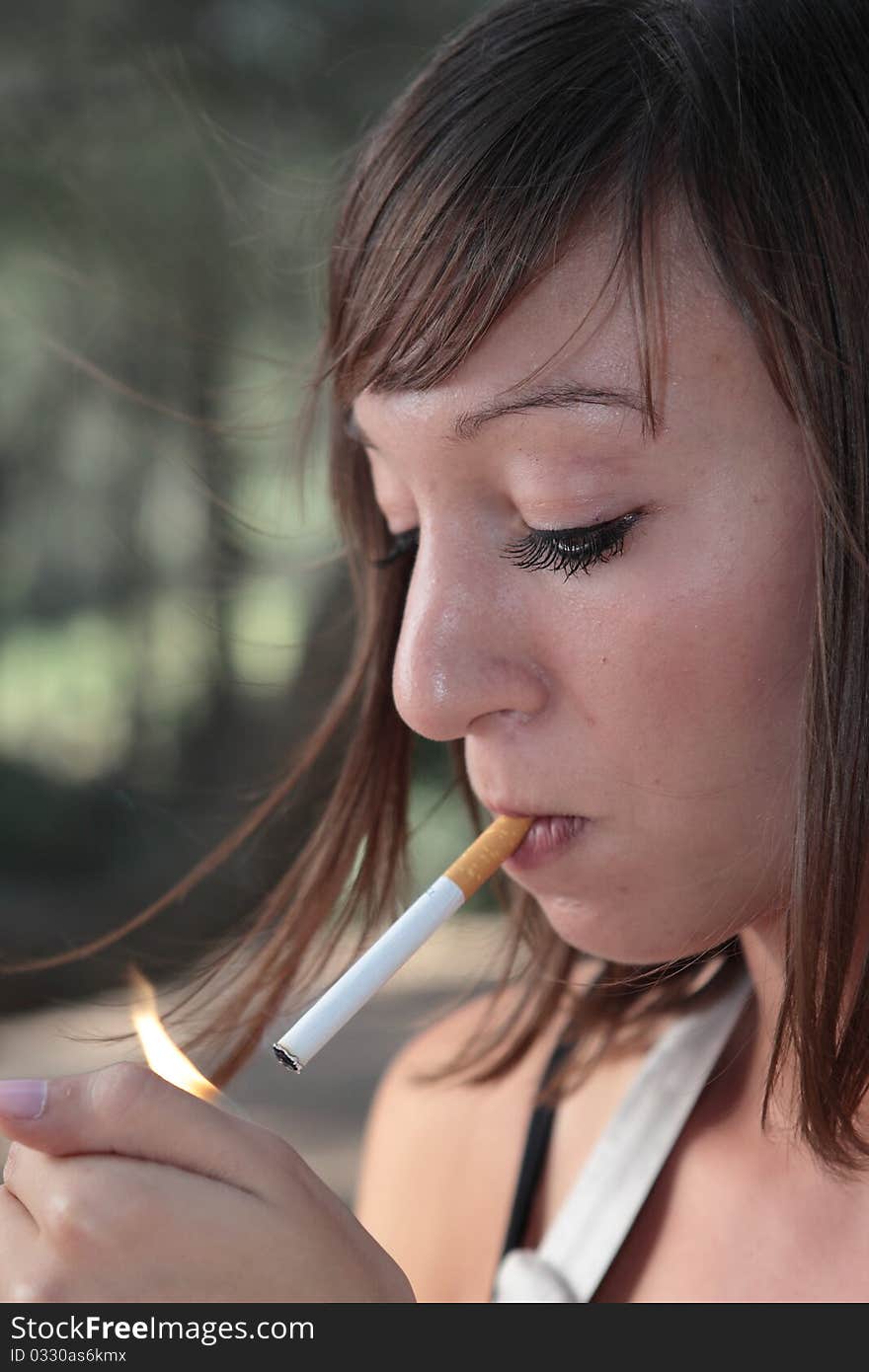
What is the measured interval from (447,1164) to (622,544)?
1.91 feet

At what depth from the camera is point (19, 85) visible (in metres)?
2.64

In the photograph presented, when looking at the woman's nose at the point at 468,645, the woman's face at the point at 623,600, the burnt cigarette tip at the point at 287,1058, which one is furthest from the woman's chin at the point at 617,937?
the burnt cigarette tip at the point at 287,1058

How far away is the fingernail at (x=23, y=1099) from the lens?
620 mm

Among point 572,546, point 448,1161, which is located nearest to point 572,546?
point 572,546

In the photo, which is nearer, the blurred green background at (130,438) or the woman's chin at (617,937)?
the woman's chin at (617,937)

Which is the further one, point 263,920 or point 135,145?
point 135,145

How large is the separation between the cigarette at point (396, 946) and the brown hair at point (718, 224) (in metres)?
0.17

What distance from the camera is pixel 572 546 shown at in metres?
0.72

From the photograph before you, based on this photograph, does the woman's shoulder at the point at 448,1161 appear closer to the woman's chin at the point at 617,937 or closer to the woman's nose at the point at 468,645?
the woman's chin at the point at 617,937

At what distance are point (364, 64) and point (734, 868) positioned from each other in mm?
2384

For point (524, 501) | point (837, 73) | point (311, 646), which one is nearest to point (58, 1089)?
point (524, 501)

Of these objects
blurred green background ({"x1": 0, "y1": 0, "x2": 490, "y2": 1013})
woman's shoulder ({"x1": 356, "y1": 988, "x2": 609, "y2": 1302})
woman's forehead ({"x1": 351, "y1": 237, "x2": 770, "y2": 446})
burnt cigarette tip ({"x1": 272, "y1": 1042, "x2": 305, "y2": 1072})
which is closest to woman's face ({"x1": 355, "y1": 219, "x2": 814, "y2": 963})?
woman's forehead ({"x1": 351, "y1": 237, "x2": 770, "y2": 446})

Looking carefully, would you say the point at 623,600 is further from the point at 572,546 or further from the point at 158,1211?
the point at 158,1211

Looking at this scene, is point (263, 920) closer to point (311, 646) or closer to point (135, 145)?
point (311, 646)
